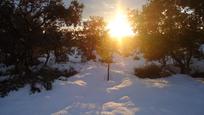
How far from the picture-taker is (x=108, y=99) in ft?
47.3

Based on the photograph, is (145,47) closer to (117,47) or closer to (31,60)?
(31,60)

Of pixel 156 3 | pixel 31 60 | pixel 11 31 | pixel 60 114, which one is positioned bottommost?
pixel 60 114

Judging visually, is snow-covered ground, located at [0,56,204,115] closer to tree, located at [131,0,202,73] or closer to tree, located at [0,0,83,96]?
tree, located at [0,0,83,96]

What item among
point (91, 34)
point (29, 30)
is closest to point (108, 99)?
point (29, 30)

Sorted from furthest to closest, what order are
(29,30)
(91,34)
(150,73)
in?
1. (91,34)
2. (150,73)
3. (29,30)

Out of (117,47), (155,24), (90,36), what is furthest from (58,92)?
(117,47)

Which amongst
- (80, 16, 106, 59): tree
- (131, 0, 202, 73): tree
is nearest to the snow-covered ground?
Answer: (131, 0, 202, 73): tree

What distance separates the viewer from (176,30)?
864 inches

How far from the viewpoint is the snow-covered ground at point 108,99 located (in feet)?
41.0

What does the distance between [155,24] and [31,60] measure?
9.76 meters

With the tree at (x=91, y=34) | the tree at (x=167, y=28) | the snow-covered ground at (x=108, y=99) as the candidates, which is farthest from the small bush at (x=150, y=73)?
the tree at (x=91, y=34)

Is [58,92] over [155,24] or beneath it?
beneath

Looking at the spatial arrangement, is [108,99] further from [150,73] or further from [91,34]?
[91,34]

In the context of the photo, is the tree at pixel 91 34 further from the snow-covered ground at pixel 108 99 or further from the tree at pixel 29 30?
the snow-covered ground at pixel 108 99
